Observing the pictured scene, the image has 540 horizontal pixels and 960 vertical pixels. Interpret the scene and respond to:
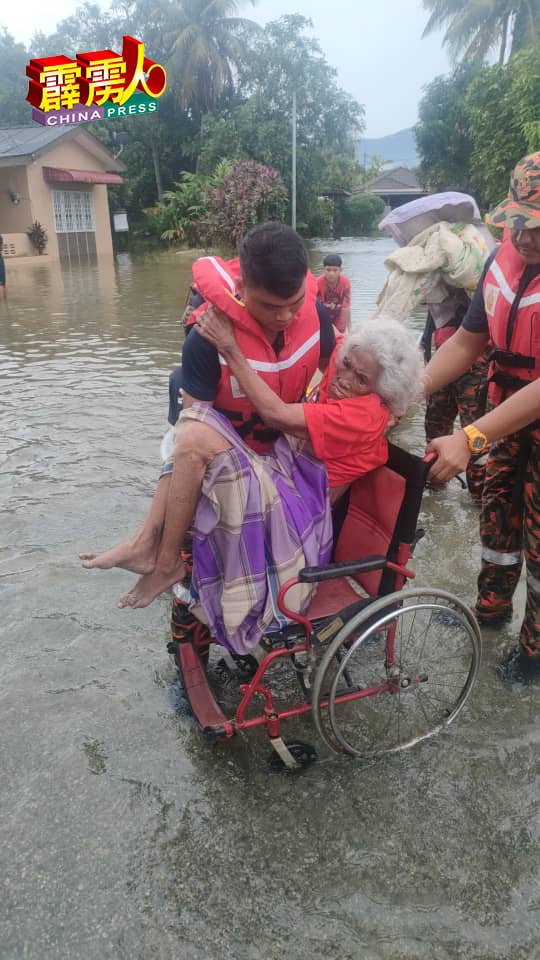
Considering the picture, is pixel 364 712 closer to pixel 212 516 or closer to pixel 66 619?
pixel 212 516

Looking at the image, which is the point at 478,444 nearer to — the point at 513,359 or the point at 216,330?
the point at 513,359

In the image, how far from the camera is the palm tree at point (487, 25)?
28.5 metres

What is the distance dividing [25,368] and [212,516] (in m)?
6.63

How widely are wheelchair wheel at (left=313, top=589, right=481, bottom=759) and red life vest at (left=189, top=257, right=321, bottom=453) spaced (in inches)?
29.7

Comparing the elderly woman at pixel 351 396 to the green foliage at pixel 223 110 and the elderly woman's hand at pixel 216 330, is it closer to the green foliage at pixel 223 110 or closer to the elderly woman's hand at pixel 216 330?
the elderly woman's hand at pixel 216 330

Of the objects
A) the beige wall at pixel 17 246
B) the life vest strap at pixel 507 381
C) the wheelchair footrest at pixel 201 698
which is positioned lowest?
the wheelchair footrest at pixel 201 698

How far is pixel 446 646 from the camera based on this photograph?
105 inches

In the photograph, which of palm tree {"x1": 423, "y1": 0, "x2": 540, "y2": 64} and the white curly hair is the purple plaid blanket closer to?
the white curly hair

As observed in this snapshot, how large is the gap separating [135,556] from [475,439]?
125cm

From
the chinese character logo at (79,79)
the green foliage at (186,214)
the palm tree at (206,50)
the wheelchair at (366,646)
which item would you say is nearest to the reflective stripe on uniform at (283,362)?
the wheelchair at (366,646)

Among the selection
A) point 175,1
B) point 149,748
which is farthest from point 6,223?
point 149,748

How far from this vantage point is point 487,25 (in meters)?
29.7

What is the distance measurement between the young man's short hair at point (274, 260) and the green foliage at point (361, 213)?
44.6m

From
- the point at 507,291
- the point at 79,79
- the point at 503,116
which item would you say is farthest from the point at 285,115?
the point at 507,291
